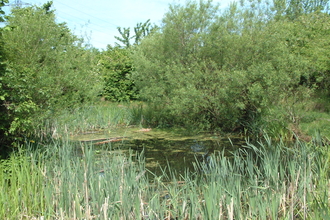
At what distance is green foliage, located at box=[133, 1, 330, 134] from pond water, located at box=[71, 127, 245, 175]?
3.03 feet

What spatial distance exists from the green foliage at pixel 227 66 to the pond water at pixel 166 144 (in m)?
0.92

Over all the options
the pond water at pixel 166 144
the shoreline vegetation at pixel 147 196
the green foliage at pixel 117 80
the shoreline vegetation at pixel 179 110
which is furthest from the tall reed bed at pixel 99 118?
the shoreline vegetation at pixel 147 196

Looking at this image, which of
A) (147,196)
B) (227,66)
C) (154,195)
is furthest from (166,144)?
(154,195)

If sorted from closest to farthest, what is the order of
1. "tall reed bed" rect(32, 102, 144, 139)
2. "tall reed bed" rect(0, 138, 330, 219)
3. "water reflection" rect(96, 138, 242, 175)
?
"tall reed bed" rect(0, 138, 330, 219) → "water reflection" rect(96, 138, 242, 175) → "tall reed bed" rect(32, 102, 144, 139)

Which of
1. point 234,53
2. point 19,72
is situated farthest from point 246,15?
→ point 19,72

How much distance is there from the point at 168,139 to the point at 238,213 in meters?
8.28

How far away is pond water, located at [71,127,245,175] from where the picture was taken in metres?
8.65

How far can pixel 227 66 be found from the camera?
12.4 metres

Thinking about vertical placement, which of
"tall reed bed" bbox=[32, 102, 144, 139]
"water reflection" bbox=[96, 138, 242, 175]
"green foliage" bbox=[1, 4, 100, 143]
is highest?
"green foliage" bbox=[1, 4, 100, 143]

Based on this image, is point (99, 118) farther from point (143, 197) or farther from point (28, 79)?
point (143, 197)

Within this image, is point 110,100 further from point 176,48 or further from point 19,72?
point 19,72

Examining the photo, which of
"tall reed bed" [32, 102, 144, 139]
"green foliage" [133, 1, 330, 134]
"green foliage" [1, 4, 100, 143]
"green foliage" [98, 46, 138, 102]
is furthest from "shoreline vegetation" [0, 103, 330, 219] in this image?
"green foliage" [98, 46, 138, 102]

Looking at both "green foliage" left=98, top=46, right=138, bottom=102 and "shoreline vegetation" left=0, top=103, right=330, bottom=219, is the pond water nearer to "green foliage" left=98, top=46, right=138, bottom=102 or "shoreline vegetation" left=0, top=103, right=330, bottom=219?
"shoreline vegetation" left=0, top=103, right=330, bottom=219

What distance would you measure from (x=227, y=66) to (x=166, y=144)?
389cm
